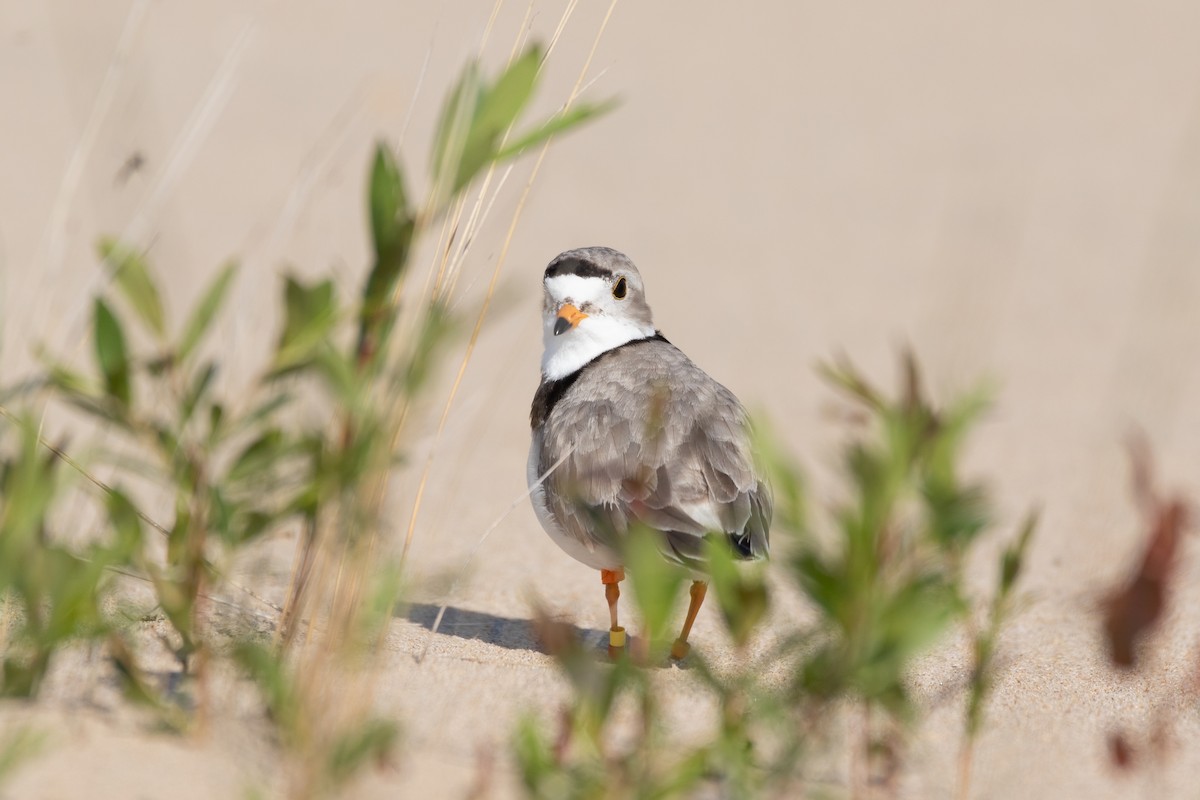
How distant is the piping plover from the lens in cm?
433

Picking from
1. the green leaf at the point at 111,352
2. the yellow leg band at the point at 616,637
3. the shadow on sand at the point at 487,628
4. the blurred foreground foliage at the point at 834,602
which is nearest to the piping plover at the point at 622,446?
Result: the yellow leg band at the point at 616,637

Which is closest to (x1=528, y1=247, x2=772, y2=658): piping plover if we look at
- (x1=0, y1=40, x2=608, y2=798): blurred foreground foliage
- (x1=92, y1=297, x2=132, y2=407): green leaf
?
(x1=0, y1=40, x2=608, y2=798): blurred foreground foliage

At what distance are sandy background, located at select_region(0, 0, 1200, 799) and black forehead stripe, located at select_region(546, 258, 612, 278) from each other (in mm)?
495

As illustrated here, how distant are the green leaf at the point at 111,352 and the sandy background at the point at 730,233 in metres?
0.29

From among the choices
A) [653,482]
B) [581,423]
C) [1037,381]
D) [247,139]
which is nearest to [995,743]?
[653,482]

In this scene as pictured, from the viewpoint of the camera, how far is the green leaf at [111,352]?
286cm

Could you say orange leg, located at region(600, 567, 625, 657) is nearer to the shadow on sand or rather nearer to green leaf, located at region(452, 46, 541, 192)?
the shadow on sand

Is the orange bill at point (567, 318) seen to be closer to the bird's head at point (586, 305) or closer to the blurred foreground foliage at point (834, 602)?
the bird's head at point (586, 305)

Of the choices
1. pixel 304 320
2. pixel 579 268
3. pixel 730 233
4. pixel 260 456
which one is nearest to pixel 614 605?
pixel 579 268

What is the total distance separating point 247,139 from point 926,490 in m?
10.2

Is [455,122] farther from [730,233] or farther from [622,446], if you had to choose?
[730,233]

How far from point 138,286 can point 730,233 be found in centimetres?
858

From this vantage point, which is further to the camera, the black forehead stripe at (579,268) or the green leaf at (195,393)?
the black forehead stripe at (579,268)

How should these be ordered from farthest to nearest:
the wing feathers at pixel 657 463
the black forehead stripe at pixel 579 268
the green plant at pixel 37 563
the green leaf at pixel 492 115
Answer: the black forehead stripe at pixel 579 268 → the wing feathers at pixel 657 463 → the green leaf at pixel 492 115 → the green plant at pixel 37 563
